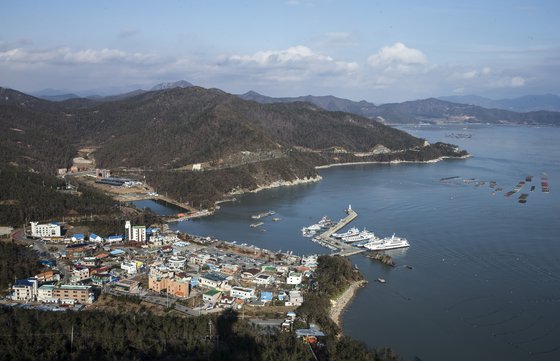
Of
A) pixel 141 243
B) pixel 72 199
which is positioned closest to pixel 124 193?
pixel 72 199

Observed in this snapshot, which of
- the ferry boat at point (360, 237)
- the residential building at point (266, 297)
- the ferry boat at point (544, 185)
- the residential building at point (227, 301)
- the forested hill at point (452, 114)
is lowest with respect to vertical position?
the residential building at point (227, 301)

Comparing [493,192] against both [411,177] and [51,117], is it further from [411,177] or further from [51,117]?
[51,117]

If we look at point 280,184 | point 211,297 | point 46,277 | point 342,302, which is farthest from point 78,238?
point 280,184

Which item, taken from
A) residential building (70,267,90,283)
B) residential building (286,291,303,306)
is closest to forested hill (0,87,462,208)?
residential building (70,267,90,283)

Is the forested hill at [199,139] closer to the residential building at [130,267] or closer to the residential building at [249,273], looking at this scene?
the residential building at [130,267]

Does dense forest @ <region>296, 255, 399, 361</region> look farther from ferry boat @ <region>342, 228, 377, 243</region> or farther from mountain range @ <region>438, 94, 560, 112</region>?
mountain range @ <region>438, 94, 560, 112</region>

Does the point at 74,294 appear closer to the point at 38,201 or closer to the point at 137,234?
the point at 137,234

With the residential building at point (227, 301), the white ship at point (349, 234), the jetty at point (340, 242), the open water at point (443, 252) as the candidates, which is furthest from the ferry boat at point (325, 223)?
the residential building at point (227, 301)
